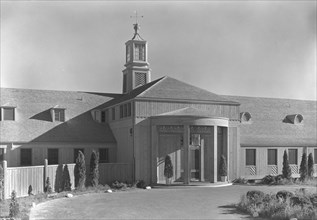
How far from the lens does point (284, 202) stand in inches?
862

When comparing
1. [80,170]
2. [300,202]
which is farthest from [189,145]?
[300,202]

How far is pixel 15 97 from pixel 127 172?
15.3m

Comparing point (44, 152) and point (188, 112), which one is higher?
point (188, 112)

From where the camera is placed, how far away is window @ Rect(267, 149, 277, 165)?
4344cm

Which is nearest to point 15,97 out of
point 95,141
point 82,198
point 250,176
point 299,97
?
point 95,141

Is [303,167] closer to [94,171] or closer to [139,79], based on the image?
[94,171]

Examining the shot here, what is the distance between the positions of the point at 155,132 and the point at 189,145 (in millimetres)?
3167

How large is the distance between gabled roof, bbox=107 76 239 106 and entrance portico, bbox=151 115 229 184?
7.45 ft

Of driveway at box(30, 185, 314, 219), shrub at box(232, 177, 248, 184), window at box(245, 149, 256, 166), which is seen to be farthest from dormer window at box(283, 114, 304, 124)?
driveway at box(30, 185, 314, 219)

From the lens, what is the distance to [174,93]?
38.7m

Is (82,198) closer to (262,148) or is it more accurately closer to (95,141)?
(95,141)

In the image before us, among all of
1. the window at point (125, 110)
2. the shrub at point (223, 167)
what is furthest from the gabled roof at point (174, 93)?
the shrub at point (223, 167)

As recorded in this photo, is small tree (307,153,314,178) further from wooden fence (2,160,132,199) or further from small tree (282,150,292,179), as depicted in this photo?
wooden fence (2,160,132,199)

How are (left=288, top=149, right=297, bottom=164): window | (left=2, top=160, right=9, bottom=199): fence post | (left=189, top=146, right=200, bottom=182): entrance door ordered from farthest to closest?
1. (left=288, top=149, right=297, bottom=164): window
2. (left=189, top=146, right=200, bottom=182): entrance door
3. (left=2, top=160, right=9, bottom=199): fence post
